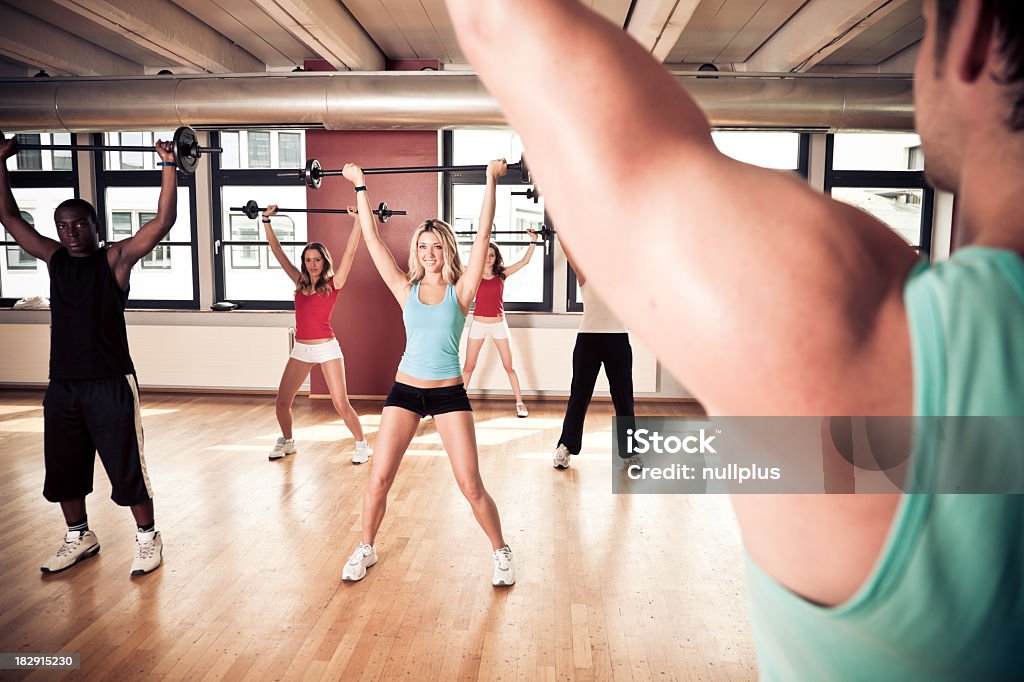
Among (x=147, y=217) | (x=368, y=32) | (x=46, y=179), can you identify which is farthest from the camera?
(x=147, y=217)

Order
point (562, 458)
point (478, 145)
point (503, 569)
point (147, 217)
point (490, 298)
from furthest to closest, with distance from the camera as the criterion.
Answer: point (147, 217), point (478, 145), point (490, 298), point (562, 458), point (503, 569)

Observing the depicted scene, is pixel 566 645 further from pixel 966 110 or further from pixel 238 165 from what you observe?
pixel 238 165

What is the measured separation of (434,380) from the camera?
3025 millimetres

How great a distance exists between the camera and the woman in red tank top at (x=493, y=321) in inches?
242

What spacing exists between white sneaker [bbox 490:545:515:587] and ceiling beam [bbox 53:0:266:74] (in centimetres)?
404

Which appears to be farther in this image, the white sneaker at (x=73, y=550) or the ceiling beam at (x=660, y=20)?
the ceiling beam at (x=660, y=20)

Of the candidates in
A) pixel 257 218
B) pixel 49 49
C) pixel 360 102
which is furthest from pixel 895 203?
pixel 49 49

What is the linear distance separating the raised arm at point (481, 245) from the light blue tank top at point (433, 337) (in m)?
0.06

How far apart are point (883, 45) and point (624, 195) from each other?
6.75 meters

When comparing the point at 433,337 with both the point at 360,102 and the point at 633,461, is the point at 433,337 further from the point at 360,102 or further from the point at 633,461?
the point at 360,102

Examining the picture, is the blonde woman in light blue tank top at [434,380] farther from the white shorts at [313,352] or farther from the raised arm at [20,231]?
the white shorts at [313,352]

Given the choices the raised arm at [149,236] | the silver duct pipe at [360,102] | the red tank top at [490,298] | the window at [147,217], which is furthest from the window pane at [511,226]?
the raised arm at [149,236]

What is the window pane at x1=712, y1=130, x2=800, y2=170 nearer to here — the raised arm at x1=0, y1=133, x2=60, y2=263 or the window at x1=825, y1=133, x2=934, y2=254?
the window at x1=825, y1=133, x2=934, y2=254

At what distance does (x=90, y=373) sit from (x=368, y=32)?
12.5 ft
